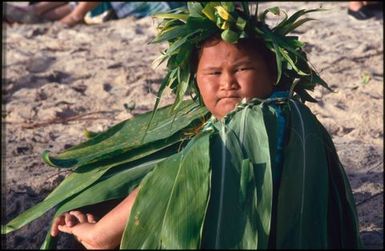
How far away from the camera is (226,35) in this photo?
224 centimetres

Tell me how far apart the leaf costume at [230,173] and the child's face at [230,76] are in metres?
0.04

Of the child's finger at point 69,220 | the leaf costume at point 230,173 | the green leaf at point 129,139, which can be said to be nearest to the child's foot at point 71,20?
the green leaf at point 129,139

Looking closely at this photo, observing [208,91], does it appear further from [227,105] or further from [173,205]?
[173,205]

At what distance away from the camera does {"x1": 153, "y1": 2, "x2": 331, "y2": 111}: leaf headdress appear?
228 centimetres

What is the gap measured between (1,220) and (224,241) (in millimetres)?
1259

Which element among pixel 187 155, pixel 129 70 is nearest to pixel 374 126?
pixel 129 70

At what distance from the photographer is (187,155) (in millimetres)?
2084

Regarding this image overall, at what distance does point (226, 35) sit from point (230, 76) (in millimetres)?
109

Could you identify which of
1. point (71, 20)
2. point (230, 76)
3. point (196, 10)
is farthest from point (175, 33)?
point (71, 20)

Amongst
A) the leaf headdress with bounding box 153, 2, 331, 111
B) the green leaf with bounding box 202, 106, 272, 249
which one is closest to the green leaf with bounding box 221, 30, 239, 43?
the leaf headdress with bounding box 153, 2, 331, 111

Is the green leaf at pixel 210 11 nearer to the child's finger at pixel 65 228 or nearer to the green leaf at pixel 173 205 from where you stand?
the green leaf at pixel 173 205

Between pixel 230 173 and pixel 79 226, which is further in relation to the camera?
pixel 79 226

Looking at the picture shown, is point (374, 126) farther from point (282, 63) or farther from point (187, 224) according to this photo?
point (187, 224)

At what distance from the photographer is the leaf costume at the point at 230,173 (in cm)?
199
